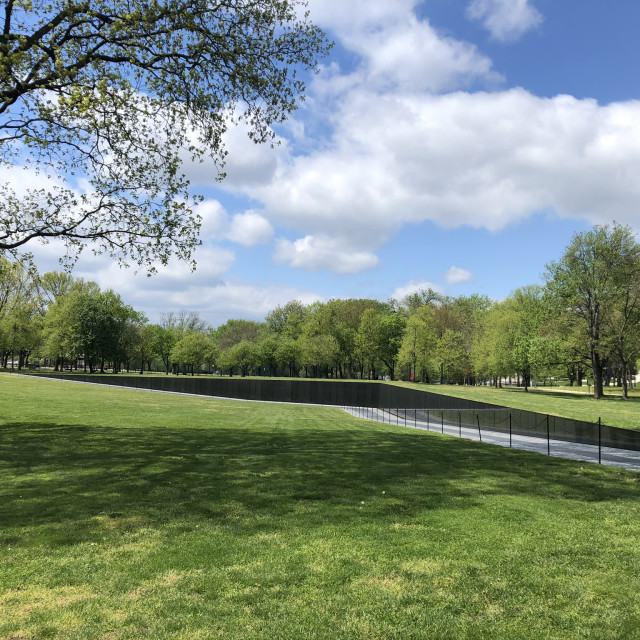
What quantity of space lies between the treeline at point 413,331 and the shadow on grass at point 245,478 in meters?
7.69

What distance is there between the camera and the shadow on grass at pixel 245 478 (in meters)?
6.56

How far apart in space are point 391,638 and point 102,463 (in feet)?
25.8

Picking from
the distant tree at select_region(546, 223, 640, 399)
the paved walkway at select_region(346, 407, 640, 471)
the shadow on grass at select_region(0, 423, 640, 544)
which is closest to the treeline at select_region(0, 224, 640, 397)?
the distant tree at select_region(546, 223, 640, 399)

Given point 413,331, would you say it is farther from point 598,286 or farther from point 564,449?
point 564,449

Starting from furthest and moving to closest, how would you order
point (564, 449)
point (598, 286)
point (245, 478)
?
point (598, 286) → point (564, 449) → point (245, 478)

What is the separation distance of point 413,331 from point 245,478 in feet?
197

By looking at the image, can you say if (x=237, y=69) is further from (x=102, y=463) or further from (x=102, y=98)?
(x=102, y=463)

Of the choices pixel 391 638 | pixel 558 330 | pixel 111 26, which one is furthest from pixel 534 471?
pixel 558 330

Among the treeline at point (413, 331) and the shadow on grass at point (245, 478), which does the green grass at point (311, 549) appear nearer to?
the shadow on grass at point (245, 478)

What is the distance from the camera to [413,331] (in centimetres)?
6650

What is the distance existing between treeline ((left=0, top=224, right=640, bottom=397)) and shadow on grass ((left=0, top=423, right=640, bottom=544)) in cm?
769

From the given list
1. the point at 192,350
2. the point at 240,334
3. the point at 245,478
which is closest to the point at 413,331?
the point at 192,350

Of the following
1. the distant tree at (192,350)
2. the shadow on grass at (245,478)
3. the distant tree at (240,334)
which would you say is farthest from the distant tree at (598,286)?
the distant tree at (240,334)

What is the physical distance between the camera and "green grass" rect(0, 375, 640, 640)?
3.79m
